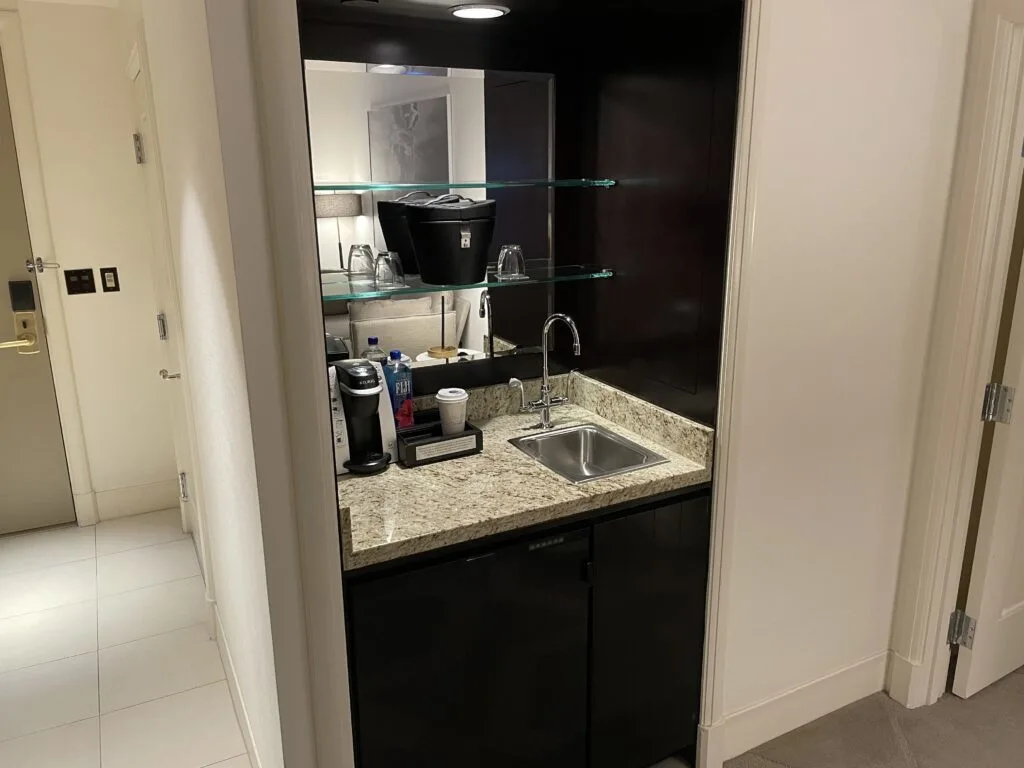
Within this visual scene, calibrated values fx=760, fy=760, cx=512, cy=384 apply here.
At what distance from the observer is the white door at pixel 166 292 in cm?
262

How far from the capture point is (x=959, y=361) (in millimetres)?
2162

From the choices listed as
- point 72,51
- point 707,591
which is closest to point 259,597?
point 707,591

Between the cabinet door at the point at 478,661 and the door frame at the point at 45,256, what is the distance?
269 cm

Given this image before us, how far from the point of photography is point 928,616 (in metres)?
2.36

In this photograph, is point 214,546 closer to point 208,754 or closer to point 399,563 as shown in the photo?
point 208,754

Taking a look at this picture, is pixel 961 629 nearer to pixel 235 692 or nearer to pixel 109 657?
pixel 235 692

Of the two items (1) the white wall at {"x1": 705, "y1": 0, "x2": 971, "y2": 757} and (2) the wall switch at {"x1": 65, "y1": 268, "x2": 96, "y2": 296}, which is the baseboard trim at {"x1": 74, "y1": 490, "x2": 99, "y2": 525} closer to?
(2) the wall switch at {"x1": 65, "y1": 268, "x2": 96, "y2": 296}

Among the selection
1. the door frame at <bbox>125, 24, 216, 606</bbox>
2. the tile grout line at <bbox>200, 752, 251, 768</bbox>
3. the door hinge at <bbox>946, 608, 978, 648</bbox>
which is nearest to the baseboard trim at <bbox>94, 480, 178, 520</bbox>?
the door frame at <bbox>125, 24, 216, 606</bbox>

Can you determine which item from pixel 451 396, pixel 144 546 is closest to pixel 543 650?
pixel 451 396

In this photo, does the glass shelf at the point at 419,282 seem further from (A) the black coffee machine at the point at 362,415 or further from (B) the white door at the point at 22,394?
(B) the white door at the point at 22,394

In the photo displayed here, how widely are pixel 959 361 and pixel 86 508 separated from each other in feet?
12.3

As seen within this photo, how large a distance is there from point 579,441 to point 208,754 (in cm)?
144

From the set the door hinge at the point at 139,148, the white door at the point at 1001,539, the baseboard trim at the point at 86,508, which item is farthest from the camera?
the baseboard trim at the point at 86,508

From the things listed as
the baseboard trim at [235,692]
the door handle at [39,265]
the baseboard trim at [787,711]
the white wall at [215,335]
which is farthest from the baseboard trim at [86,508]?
the baseboard trim at [787,711]
